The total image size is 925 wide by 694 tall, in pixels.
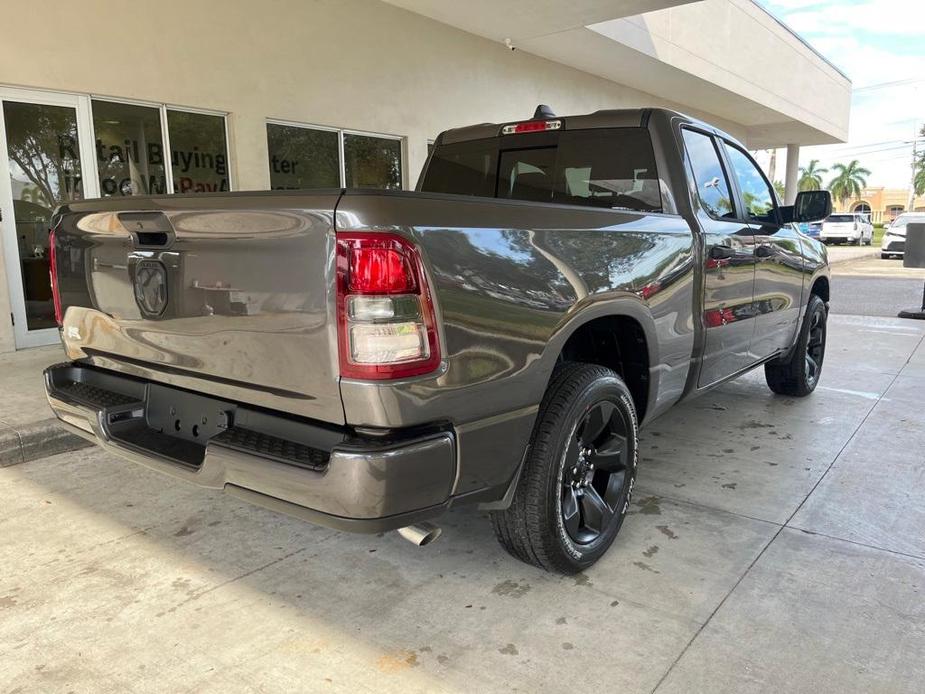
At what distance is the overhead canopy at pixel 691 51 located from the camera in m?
10.6

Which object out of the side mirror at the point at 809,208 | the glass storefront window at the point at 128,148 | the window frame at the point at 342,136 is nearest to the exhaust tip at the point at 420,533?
the side mirror at the point at 809,208

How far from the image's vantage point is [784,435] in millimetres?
4816

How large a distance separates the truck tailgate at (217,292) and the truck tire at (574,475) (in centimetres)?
91

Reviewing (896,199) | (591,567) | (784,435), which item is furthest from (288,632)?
(896,199)

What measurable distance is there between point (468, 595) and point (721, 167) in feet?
9.71

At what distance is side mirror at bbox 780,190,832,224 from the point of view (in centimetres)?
469

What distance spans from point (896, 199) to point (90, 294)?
127758 mm

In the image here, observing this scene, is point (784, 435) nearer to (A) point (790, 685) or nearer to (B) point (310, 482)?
(A) point (790, 685)

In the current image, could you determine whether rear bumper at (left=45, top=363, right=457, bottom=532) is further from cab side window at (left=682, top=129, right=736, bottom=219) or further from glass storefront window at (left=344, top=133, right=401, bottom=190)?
glass storefront window at (left=344, top=133, right=401, bottom=190)

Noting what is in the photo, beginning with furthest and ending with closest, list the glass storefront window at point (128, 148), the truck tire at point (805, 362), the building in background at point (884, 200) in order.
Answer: the building in background at point (884, 200) → the glass storefront window at point (128, 148) → the truck tire at point (805, 362)

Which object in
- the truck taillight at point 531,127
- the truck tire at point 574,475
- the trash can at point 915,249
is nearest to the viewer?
the truck tire at point 574,475

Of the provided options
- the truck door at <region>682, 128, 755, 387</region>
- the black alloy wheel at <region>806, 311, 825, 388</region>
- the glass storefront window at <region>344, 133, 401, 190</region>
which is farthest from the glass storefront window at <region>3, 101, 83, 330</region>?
the black alloy wheel at <region>806, 311, 825, 388</region>

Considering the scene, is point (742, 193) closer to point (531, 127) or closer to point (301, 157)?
point (531, 127)

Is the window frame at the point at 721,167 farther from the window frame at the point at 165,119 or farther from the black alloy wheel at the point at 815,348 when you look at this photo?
the window frame at the point at 165,119
